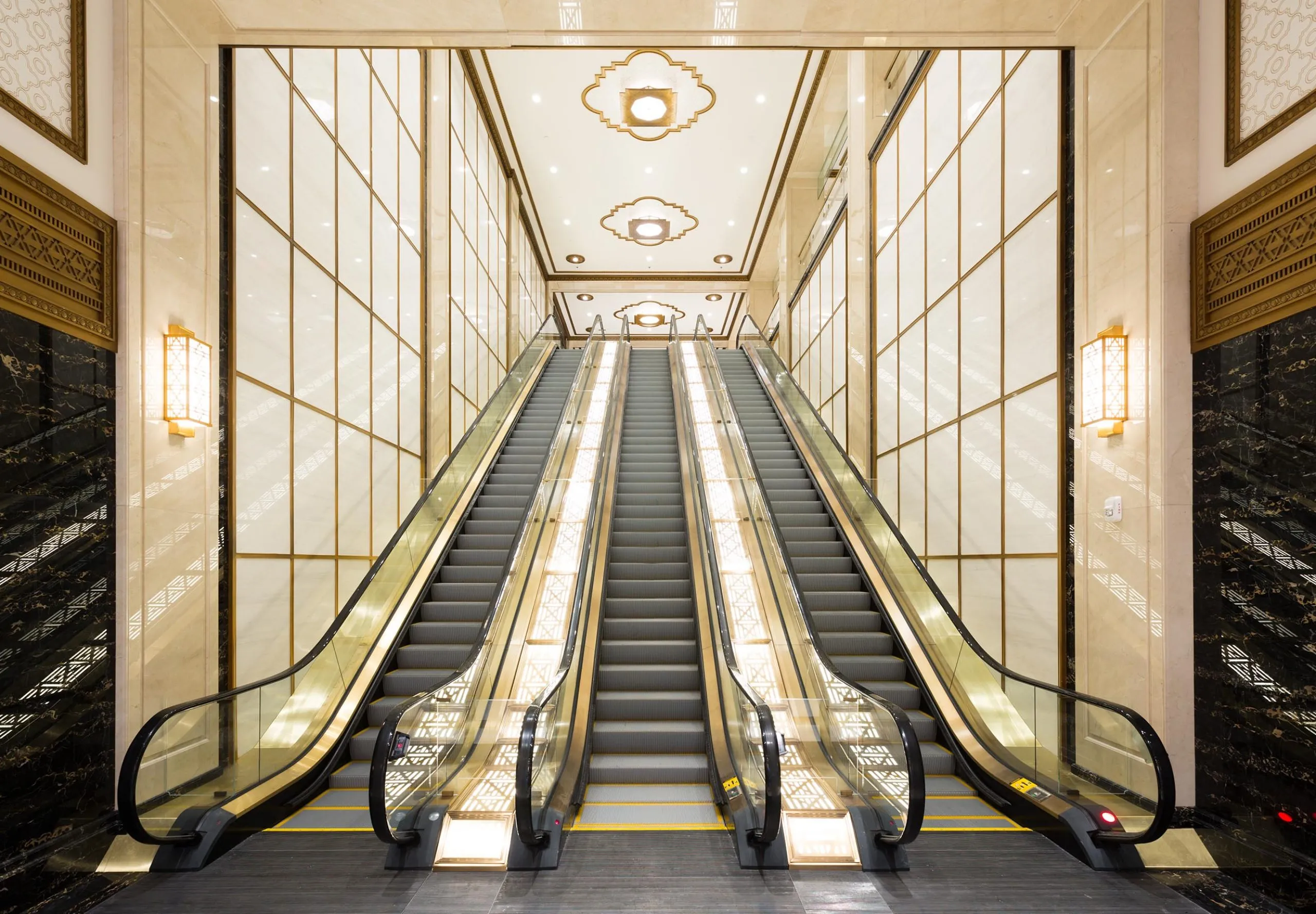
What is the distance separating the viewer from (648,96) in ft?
42.8

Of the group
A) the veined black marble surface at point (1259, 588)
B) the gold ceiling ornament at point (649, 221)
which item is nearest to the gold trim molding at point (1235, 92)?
the veined black marble surface at point (1259, 588)

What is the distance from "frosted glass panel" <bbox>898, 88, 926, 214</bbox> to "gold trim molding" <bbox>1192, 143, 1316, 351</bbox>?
478 cm

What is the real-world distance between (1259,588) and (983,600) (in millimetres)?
3134

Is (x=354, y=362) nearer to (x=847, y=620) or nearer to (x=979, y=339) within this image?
(x=847, y=620)

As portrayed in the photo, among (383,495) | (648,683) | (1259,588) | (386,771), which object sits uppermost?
(383,495)

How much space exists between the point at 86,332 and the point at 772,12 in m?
4.29

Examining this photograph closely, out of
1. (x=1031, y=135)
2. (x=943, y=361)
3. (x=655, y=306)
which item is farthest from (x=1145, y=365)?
(x=655, y=306)

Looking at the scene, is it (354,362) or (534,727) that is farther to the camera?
(354,362)

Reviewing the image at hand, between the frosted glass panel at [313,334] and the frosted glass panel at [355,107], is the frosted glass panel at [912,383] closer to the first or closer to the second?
the frosted glass panel at [313,334]

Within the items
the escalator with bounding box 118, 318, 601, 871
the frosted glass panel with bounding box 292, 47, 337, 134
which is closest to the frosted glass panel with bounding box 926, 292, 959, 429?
the escalator with bounding box 118, 318, 601, 871

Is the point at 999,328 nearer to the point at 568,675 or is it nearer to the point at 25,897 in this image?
the point at 568,675

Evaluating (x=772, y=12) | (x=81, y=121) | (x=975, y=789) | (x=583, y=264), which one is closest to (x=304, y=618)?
(x=81, y=121)

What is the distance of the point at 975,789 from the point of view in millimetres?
5094

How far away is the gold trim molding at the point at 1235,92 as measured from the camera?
4.06 meters
